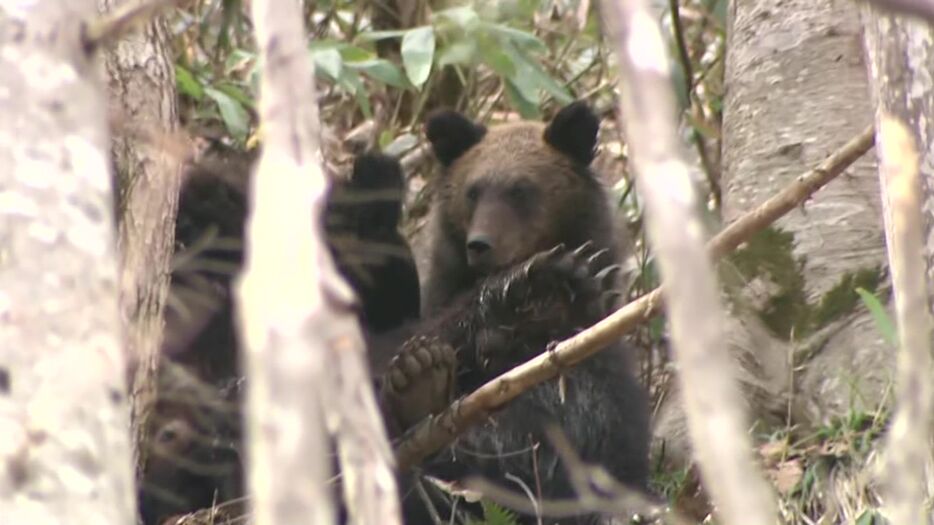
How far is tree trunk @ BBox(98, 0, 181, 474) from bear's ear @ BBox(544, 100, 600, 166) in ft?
7.25

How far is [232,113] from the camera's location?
19.6 ft

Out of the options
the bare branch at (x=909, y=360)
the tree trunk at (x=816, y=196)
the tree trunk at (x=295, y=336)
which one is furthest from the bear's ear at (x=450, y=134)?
the bare branch at (x=909, y=360)

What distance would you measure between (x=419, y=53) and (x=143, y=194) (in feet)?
7.16

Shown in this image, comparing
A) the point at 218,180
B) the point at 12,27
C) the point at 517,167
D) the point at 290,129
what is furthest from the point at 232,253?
the point at 290,129

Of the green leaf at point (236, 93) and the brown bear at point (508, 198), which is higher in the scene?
the green leaf at point (236, 93)

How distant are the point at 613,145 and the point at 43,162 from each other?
22.8ft

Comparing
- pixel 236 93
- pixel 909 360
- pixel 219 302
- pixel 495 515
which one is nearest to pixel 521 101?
pixel 236 93

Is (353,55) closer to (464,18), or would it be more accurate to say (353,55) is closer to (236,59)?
(236,59)

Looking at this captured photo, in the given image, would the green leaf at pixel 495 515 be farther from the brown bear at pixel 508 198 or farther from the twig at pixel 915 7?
the twig at pixel 915 7

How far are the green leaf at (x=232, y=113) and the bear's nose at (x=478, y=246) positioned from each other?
101cm

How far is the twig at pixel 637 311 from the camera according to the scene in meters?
3.49

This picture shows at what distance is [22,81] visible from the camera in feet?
6.73

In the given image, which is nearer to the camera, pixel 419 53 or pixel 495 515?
pixel 495 515

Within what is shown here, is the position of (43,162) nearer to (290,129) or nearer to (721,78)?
(290,129)
